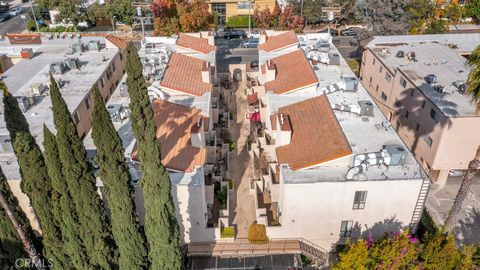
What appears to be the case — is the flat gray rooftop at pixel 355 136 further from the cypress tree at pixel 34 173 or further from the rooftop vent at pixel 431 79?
the cypress tree at pixel 34 173

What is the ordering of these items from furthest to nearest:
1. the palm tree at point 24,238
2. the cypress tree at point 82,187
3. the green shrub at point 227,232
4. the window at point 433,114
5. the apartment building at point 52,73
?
the window at point 433,114 → the apartment building at point 52,73 → the green shrub at point 227,232 → the palm tree at point 24,238 → the cypress tree at point 82,187

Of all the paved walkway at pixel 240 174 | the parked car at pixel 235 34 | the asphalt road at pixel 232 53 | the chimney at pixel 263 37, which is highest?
the chimney at pixel 263 37

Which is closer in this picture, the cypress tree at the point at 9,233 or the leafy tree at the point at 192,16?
the cypress tree at the point at 9,233

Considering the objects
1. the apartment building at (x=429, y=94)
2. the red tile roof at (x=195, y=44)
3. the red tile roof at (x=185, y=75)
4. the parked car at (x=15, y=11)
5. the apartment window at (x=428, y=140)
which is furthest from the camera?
the parked car at (x=15, y=11)

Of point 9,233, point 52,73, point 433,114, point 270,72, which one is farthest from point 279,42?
point 9,233

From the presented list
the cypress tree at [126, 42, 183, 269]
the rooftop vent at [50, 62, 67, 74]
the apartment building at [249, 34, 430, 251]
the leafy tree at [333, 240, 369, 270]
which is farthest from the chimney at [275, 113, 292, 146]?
the rooftop vent at [50, 62, 67, 74]

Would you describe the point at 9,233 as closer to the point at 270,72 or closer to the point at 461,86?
the point at 270,72

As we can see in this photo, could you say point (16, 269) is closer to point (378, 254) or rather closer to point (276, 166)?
point (276, 166)

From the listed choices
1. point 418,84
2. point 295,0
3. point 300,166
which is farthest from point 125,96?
point 295,0

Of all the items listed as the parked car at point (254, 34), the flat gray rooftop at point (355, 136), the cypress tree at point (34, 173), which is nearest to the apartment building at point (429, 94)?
the flat gray rooftop at point (355, 136)
